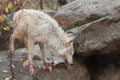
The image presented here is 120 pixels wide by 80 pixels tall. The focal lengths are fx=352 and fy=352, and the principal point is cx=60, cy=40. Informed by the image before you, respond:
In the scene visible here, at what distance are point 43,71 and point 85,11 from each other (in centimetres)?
238

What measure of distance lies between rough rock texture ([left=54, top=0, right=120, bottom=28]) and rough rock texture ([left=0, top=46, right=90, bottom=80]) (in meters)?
1.22

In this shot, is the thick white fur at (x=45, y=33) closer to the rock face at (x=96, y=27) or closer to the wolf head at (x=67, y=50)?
the wolf head at (x=67, y=50)

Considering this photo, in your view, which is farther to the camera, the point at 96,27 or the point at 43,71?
the point at 96,27

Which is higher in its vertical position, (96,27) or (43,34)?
(43,34)

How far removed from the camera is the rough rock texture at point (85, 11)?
10898 millimetres

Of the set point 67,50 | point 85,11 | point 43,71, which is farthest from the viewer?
point 85,11

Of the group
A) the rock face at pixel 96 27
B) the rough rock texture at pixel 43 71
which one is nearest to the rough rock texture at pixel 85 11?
the rock face at pixel 96 27

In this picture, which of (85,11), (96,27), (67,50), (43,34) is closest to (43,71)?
(67,50)

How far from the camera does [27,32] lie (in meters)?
9.40

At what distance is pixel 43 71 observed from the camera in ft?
33.9

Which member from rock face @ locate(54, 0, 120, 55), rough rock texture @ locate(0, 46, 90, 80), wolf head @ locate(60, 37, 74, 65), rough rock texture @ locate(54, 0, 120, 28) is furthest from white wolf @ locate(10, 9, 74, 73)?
rough rock texture @ locate(54, 0, 120, 28)

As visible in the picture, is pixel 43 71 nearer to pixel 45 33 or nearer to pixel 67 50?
pixel 67 50

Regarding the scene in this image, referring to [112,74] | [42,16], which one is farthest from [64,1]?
→ [42,16]

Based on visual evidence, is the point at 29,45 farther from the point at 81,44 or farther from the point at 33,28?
the point at 81,44
